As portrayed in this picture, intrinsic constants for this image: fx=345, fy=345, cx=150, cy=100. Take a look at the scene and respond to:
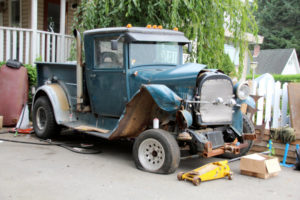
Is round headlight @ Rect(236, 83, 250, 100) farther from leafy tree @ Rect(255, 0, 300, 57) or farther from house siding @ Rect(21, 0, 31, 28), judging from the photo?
leafy tree @ Rect(255, 0, 300, 57)

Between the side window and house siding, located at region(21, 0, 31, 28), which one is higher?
house siding, located at region(21, 0, 31, 28)

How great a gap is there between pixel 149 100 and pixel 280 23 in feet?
134

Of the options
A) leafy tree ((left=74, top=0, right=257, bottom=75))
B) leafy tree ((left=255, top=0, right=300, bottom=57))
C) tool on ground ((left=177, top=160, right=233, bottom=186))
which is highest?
leafy tree ((left=255, top=0, right=300, bottom=57))

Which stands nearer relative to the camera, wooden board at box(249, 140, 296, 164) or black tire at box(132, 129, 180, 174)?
black tire at box(132, 129, 180, 174)

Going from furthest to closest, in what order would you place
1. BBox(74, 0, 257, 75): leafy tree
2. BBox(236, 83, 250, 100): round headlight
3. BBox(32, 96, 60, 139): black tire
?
BBox(74, 0, 257, 75): leafy tree < BBox(32, 96, 60, 139): black tire < BBox(236, 83, 250, 100): round headlight

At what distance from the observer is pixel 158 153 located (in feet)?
16.6

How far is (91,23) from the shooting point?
9.10 meters

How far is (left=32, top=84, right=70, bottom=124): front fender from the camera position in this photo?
6.67m

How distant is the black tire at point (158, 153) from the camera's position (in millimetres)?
4848

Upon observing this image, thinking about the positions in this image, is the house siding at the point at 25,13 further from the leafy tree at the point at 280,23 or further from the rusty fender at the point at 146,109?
the leafy tree at the point at 280,23

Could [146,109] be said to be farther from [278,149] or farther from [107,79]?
[278,149]

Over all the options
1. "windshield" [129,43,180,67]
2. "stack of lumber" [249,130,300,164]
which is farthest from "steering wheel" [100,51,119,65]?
"stack of lumber" [249,130,300,164]

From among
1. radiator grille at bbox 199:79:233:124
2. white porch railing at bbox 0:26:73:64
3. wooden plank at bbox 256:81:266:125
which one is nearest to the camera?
radiator grille at bbox 199:79:233:124

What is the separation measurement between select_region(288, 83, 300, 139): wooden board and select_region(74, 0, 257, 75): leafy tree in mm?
2586
